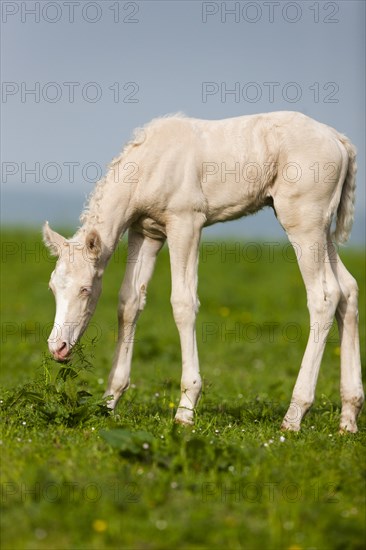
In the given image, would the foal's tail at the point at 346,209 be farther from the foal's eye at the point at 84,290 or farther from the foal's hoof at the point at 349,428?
the foal's eye at the point at 84,290

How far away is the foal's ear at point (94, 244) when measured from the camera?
6.84 metres

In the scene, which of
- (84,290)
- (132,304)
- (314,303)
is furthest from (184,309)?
(314,303)

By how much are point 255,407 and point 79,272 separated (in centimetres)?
235

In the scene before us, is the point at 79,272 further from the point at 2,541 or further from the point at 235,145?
the point at 2,541

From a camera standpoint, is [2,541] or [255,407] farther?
[255,407]

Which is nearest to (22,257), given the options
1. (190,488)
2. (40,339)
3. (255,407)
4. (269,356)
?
(40,339)

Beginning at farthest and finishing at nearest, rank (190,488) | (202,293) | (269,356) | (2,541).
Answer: (202,293), (269,356), (190,488), (2,541)

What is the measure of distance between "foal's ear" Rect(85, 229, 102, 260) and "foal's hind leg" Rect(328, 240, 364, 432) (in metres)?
2.11

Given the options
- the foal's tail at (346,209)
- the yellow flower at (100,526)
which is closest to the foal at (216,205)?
the foal's tail at (346,209)

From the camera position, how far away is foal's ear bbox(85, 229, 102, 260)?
6844mm

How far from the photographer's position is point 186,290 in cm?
725

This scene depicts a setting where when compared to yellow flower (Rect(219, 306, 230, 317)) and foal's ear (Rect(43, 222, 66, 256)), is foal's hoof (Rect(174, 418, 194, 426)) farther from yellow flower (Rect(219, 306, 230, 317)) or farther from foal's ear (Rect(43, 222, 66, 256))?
yellow flower (Rect(219, 306, 230, 317))

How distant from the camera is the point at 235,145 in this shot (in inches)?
289

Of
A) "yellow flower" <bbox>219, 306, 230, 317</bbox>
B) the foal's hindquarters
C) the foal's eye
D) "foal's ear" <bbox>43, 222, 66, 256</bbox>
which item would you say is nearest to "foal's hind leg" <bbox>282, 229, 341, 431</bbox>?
the foal's hindquarters
